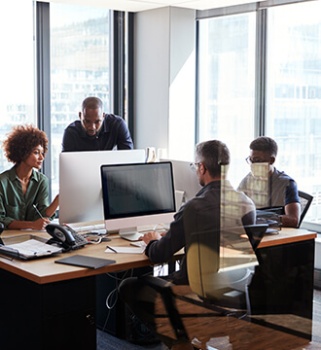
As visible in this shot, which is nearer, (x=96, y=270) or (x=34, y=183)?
(x=96, y=270)

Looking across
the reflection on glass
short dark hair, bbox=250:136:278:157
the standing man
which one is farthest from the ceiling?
short dark hair, bbox=250:136:278:157

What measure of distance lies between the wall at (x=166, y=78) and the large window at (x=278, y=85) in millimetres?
777

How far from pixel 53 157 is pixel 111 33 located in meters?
1.27

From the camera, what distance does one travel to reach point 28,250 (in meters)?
2.96

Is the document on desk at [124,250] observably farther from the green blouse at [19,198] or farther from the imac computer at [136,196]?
the green blouse at [19,198]

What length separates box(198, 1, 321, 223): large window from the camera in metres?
3.76

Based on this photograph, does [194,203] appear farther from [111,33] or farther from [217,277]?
[111,33]

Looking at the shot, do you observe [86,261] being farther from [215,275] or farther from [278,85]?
[278,85]

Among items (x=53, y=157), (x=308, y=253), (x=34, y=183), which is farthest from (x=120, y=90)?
(x=308, y=253)

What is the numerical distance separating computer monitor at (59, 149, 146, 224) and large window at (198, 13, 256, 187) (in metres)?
0.75

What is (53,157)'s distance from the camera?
17.5 feet

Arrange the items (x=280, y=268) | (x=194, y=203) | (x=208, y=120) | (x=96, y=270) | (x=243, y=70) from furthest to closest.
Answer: (x=208, y=120), (x=243, y=70), (x=280, y=268), (x=194, y=203), (x=96, y=270)

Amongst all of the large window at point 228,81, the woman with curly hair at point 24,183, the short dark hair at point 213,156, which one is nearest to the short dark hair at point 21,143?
the woman with curly hair at point 24,183

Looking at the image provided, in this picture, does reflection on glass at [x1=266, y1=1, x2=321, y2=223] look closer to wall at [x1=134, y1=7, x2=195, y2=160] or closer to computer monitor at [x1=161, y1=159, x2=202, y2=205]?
computer monitor at [x1=161, y1=159, x2=202, y2=205]
